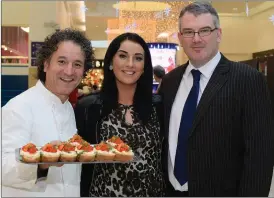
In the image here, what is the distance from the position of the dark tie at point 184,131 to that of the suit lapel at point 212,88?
0.19 ft

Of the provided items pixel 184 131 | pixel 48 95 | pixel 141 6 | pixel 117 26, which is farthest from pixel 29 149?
pixel 117 26

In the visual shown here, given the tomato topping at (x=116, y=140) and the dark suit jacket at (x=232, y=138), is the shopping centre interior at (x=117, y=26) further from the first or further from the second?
the dark suit jacket at (x=232, y=138)

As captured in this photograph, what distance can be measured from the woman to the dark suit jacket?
0.86 feet

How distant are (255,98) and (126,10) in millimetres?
10339

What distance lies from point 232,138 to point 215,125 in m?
0.12

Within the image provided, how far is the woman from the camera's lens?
229 cm

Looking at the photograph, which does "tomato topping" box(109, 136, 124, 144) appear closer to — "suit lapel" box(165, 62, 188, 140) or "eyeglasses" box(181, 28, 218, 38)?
"suit lapel" box(165, 62, 188, 140)

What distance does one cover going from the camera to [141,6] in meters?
11.8

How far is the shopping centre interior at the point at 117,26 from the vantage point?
9.37 meters

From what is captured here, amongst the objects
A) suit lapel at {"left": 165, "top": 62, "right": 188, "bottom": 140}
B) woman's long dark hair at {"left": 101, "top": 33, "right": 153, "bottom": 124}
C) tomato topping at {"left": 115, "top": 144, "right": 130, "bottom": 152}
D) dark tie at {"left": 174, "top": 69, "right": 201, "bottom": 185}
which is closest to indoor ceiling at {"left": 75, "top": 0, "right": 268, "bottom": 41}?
woman's long dark hair at {"left": 101, "top": 33, "right": 153, "bottom": 124}

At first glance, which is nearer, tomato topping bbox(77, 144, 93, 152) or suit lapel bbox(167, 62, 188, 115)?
tomato topping bbox(77, 144, 93, 152)

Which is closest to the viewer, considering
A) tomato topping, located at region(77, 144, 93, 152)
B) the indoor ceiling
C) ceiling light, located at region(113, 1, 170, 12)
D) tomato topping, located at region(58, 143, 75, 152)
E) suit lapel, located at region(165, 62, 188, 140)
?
tomato topping, located at region(58, 143, 75, 152)

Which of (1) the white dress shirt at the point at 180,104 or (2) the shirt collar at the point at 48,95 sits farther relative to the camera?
(1) the white dress shirt at the point at 180,104

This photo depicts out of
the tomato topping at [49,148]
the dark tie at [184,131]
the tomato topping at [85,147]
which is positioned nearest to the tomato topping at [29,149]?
the tomato topping at [49,148]
